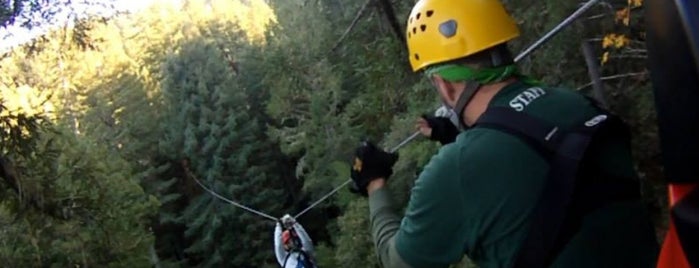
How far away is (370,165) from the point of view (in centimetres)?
251

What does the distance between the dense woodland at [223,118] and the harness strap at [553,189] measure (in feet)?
17.9

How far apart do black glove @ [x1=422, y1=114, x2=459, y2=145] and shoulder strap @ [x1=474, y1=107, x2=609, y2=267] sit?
0.65 metres

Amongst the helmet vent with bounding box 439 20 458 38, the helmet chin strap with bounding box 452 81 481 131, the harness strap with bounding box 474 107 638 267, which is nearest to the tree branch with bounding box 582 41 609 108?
the helmet vent with bounding box 439 20 458 38

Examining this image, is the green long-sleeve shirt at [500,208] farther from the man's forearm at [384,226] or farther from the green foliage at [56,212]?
the green foliage at [56,212]

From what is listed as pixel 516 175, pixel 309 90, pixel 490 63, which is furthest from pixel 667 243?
pixel 309 90

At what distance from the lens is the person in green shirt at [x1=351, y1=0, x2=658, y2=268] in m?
1.95

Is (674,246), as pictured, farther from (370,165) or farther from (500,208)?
(370,165)

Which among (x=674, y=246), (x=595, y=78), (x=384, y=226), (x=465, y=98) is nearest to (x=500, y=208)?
(x=465, y=98)

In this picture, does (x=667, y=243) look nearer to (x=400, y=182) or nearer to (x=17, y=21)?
(x=17, y=21)

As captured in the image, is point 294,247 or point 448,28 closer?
point 448,28

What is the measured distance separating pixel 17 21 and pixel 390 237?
619 centimetres

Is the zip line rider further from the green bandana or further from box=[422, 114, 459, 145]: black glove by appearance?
the green bandana

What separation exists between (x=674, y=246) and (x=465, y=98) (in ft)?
3.45

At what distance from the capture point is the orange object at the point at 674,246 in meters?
1.08
